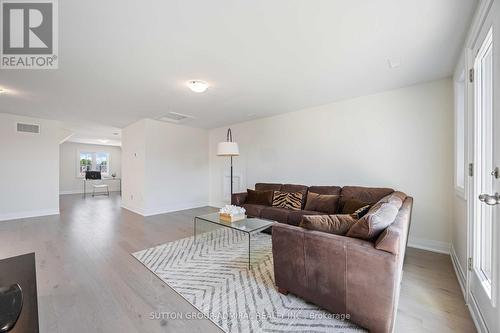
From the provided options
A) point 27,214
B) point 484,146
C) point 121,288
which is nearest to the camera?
point 484,146

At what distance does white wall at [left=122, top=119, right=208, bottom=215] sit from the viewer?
4914mm

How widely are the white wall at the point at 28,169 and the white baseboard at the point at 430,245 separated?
7.17 metres

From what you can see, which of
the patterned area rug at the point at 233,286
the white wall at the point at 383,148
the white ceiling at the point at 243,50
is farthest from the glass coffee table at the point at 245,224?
the white ceiling at the point at 243,50

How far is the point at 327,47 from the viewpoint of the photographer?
2.08 meters

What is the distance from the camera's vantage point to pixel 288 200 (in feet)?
12.2

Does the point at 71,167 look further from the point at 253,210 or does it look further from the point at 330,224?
the point at 330,224

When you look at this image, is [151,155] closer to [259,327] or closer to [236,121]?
[236,121]

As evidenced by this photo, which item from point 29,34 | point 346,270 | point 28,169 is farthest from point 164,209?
point 346,270

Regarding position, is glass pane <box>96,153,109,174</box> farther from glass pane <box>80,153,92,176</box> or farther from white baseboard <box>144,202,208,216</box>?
white baseboard <box>144,202,208,216</box>

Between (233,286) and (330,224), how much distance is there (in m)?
1.07

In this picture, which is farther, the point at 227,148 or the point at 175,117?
the point at 175,117

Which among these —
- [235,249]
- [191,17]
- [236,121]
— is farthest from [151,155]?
[191,17]

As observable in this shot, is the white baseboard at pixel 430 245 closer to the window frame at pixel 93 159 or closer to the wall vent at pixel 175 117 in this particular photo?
the wall vent at pixel 175 117

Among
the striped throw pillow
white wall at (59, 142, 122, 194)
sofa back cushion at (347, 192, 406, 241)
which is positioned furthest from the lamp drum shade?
white wall at (59, 142, 122, 194)
